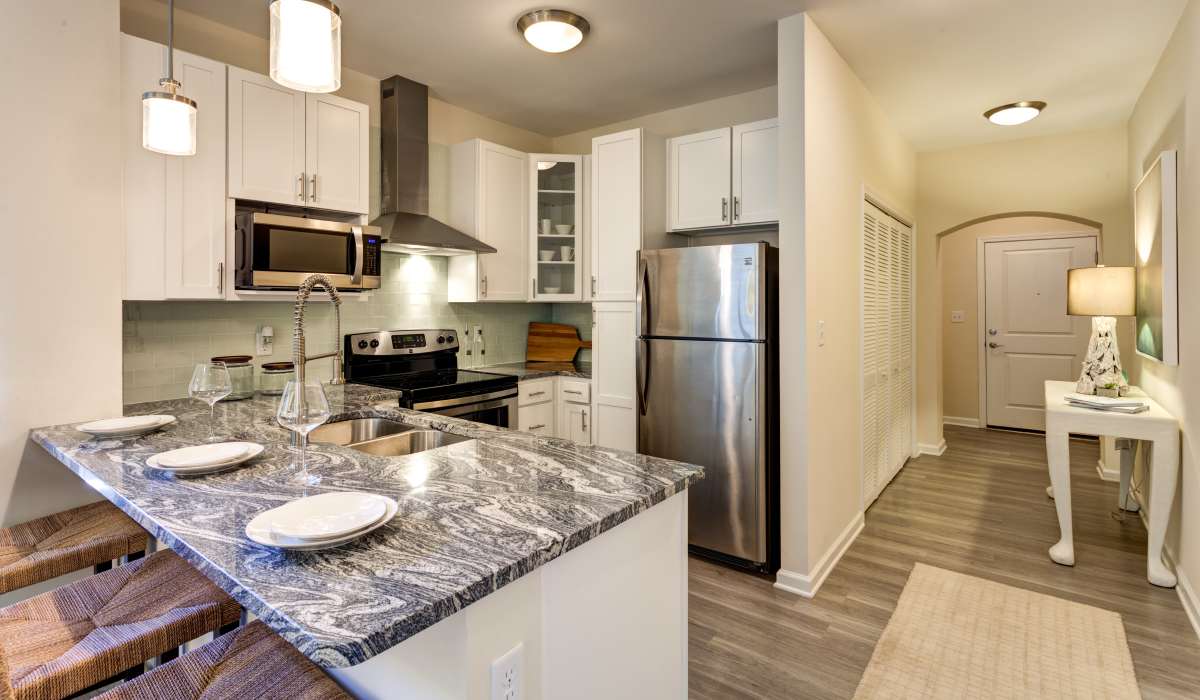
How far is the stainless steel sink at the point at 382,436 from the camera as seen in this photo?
2115 millimetres

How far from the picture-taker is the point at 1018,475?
15.2 feet

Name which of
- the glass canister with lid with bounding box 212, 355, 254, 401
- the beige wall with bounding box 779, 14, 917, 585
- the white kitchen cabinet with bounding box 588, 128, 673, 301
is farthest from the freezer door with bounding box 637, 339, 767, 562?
the glass canister with lid with bounding box 212, 355, 254, 401

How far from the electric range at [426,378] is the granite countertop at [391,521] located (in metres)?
1.19

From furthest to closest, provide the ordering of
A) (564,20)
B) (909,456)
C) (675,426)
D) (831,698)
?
(909,456) < (675,426) < (564,20) < (831,698)

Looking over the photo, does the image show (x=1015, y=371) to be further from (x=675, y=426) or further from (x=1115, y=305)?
(x=675, y=426)

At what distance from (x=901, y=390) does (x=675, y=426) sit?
95.9 inches

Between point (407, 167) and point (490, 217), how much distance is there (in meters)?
0.57

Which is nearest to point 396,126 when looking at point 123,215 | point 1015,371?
point 123,215

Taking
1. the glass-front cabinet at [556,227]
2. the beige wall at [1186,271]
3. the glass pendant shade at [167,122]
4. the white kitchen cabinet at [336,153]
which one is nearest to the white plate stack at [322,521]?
the glass pendant shade at [167,122]

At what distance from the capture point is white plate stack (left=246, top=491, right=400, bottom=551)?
990 mm

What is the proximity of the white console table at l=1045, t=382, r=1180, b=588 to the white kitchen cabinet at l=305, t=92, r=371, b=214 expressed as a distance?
12.2 ft

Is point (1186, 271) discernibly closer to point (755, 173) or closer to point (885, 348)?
point (885, 348)

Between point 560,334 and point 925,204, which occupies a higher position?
point 925,204

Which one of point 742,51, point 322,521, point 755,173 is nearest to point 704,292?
point 755,173
